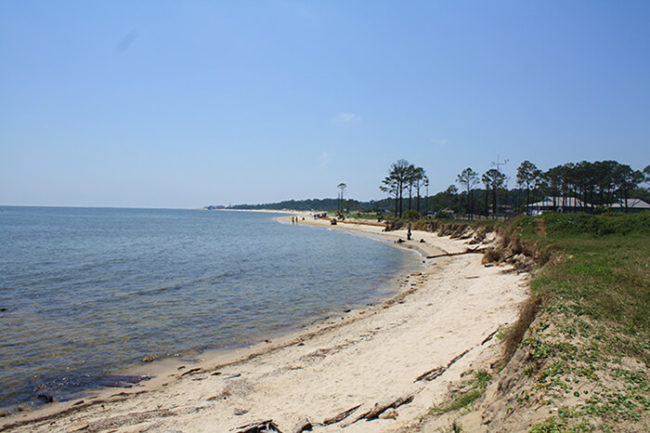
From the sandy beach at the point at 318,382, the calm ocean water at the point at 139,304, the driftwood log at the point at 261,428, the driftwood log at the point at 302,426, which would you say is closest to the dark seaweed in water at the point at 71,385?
the calm ocean water at the point at 139,304

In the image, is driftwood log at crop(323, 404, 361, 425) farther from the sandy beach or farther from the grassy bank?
the grassy bank

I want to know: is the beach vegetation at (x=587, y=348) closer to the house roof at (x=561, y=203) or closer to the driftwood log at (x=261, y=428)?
the driftwood log at (x=261, y=428)

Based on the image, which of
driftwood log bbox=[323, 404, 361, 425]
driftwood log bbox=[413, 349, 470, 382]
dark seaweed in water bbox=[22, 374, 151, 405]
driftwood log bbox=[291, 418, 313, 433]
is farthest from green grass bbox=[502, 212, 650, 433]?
dark seaweed in water bbox=[22, 374, 151, 405]

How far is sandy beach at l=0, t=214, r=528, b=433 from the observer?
7.46m

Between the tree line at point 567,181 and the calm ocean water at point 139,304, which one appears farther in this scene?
the tree line at point 567,181

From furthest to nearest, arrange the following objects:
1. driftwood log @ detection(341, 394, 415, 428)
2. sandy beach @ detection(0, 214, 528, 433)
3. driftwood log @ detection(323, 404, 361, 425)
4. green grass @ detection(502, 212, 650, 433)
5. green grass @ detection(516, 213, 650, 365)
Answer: sandy beach @ detection(0, 214, 528, 433) → green grass @ detection(516, 213, 650, 365) → driftwood log @ detection(323, 404, 361, 425) → driftwood log @ detection(341, 394, 415, 428) → green grass @ detection(502, 212, 650, 433)

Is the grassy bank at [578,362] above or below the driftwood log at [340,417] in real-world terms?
above

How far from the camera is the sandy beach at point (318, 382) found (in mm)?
7465

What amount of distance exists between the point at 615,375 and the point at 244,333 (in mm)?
11846

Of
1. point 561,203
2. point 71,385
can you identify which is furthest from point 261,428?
point 561,203

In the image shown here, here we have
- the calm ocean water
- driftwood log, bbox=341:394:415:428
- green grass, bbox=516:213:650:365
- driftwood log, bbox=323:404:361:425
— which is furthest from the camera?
the calm ocean water

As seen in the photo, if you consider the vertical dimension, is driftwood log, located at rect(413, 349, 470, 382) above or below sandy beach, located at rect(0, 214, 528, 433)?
above

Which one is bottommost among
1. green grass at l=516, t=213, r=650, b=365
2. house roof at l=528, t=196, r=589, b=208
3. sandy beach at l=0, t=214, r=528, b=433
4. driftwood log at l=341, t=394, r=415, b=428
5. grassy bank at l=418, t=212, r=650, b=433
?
sandy beach at l=0, t=214, r=528, b=433

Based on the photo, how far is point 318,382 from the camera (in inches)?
375
